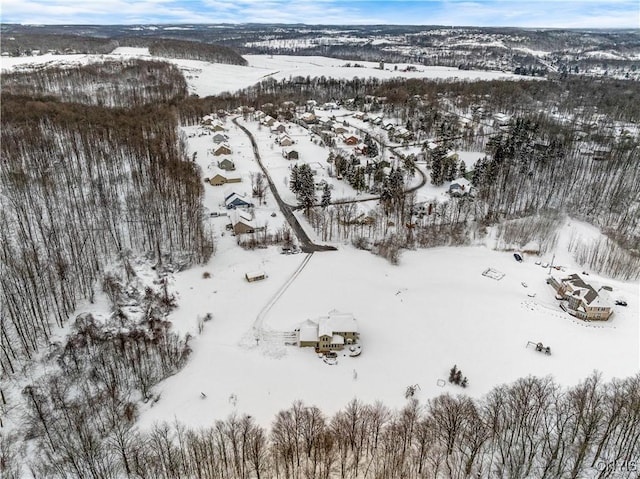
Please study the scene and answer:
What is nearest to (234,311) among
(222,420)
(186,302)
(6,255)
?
(186,302)

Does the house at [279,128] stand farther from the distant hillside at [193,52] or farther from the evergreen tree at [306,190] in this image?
the distant hillside at [193,52]

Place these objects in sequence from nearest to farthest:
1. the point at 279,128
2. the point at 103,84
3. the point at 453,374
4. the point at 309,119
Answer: the point at 453,374
the point at 279,128
the point at 309,119
the point at 103,84

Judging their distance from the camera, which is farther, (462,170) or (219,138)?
(219,138)

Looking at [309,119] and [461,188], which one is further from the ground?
[309,119]

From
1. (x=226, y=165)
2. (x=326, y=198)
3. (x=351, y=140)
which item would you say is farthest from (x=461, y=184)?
(x=226, y=165)

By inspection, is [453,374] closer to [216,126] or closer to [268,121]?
[216,126]

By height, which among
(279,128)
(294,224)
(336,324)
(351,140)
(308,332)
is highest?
(279,128)

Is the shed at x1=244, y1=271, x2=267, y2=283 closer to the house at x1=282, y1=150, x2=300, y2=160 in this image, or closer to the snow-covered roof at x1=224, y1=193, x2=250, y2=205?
the snow-covered roof at x1=224, y1=193, x2=250, y2=205

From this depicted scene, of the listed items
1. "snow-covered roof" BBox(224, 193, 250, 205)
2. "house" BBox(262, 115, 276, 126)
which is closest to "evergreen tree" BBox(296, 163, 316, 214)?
"snow-covered roof" BBox(224, 193, 250, 205)
